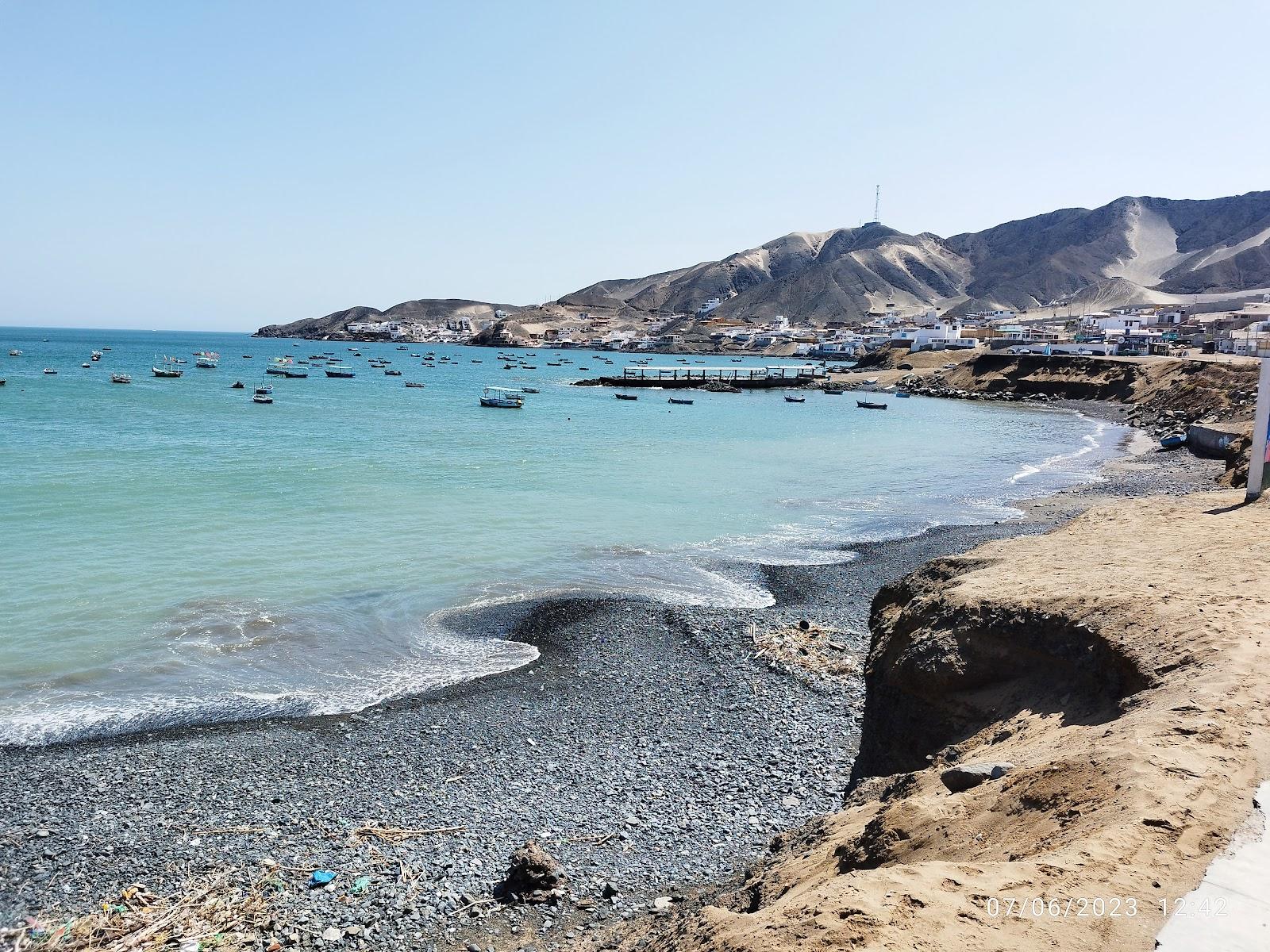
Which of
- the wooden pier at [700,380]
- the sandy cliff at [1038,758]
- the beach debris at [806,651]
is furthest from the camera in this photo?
the wooden pier at [700,380]

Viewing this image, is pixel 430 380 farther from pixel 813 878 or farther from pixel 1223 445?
pixel 813 878

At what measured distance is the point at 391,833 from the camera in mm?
9438

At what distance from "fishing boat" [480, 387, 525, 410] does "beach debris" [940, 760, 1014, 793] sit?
65532mm

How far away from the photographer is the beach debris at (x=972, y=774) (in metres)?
6.11

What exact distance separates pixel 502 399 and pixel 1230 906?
228ft

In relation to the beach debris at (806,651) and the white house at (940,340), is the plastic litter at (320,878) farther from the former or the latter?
the white house at (940,340)

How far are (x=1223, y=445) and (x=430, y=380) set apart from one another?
86350 millimetres

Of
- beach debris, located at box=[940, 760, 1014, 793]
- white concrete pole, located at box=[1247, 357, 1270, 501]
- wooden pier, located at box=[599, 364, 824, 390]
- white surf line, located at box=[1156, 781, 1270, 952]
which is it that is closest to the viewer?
white surf line, located at box=[1156, 781, 1270, 952]

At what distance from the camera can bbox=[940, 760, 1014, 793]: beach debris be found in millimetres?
6113

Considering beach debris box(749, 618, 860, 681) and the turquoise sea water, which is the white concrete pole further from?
the turquoise sea water

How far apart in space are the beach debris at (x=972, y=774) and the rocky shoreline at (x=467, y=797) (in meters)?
3.07

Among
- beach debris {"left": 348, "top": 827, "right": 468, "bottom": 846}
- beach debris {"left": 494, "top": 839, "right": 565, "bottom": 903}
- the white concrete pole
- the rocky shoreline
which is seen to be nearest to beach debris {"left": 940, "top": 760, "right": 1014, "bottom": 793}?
the rocky shoreline

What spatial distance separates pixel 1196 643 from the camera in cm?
766

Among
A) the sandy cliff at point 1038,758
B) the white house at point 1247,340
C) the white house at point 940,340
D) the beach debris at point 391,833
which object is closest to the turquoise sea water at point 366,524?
the beach debris at point 391,833
